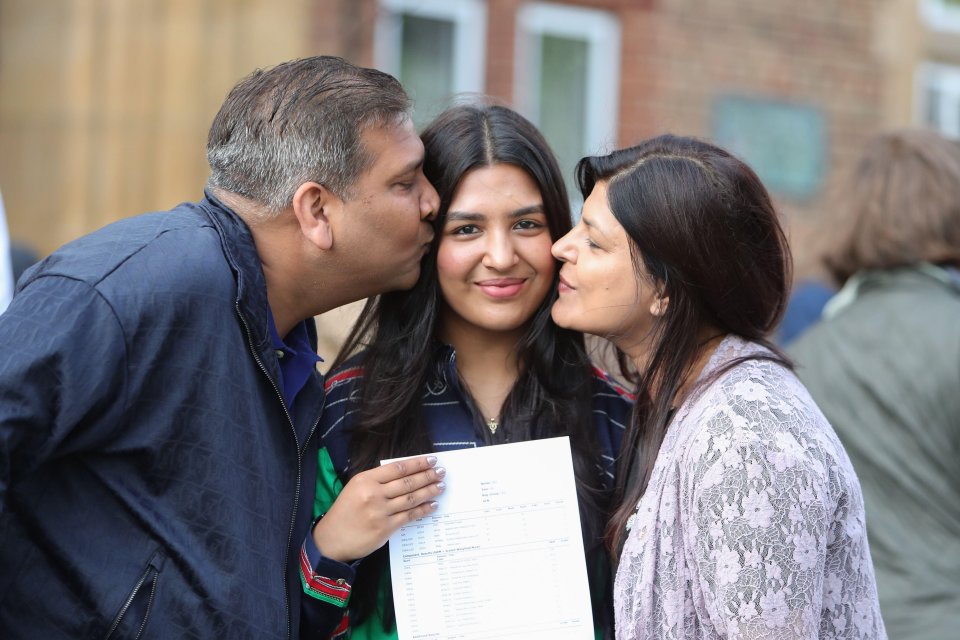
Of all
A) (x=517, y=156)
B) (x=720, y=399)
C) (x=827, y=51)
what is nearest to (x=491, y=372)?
(x=517, y=156)

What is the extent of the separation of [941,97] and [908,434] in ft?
17.3

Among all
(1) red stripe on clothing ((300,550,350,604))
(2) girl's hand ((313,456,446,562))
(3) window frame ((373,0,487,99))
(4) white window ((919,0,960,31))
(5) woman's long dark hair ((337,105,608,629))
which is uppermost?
(4) white window ((919,0,960,31))

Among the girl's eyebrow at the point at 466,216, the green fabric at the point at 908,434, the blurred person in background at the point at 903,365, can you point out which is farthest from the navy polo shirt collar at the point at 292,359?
the blurred person in background at the point at 903,365

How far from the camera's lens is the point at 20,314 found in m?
2.10

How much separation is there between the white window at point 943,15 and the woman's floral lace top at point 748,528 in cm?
625

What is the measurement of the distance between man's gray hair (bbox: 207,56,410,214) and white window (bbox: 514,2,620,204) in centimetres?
420

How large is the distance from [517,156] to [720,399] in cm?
92

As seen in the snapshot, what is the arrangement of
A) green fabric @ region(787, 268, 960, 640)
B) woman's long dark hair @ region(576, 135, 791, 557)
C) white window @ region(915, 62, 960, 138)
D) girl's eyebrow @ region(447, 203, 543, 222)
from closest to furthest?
woman's long dark hair @ region(576, 135, 791, 557)
girl's eyebrow @ region(447, 203, 543, 222)
green fabric @ region(787, 268, 960, 640)
white window @ region(915, 62, 960, 138)

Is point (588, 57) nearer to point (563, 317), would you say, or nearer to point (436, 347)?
point (436, 347)

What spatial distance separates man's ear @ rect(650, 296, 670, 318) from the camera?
2.50 metres

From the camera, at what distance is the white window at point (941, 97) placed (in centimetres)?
802

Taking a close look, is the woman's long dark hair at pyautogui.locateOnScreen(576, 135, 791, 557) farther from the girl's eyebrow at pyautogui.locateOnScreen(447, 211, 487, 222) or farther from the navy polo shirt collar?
the navy polo shirt collar

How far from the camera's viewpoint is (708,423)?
2.21 m

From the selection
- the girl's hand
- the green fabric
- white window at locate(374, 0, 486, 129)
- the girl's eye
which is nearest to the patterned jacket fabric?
the girl's hand
